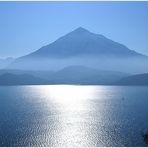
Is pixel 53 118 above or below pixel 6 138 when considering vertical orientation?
below

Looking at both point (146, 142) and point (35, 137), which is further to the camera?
point (35, 137)

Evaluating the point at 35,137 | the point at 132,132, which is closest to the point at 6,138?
the point at 35,137

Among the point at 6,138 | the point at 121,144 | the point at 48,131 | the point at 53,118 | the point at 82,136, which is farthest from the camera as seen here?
the point at 53,118

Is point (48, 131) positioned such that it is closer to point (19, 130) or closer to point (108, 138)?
point (19, 130)

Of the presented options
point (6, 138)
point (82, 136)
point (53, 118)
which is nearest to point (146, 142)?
point (82, 136)

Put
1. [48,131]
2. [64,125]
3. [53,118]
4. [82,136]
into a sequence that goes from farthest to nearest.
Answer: [53,118], [64,125], [48,131], [82,136]

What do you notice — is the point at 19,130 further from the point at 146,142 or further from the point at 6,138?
the point at 146,142

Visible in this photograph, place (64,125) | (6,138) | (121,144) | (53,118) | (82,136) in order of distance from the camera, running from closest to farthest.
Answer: (121,144) → (6,138) → (82,136) → (64,125) → (53,118)

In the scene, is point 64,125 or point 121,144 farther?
point 64,125

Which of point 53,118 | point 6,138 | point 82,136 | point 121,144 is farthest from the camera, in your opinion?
point 53,118
